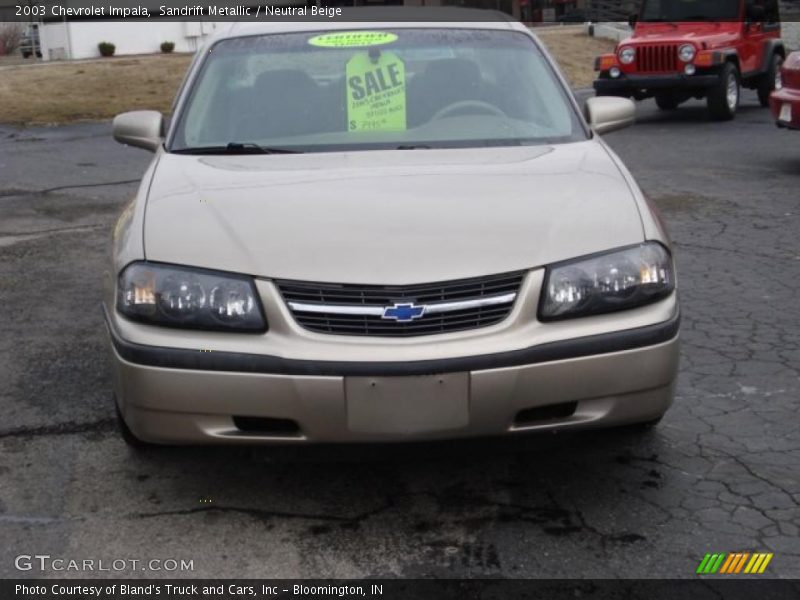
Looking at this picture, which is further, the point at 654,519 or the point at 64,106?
the point at 64,106

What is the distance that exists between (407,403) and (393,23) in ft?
8.04

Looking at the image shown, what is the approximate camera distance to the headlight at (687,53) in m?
15.6

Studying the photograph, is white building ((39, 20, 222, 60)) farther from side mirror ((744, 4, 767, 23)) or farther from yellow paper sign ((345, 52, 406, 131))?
yellow paper sign ((345, 52, 406, 131))

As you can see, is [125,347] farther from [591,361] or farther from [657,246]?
[657,246]

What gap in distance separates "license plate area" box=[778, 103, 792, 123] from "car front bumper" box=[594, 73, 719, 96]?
4.44 metres

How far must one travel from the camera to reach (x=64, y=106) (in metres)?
22.5

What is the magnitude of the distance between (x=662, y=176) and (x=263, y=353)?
8.52m

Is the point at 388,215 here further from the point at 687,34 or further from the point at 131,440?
the point at 687,34

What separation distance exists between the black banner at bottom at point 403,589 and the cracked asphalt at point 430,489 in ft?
0.20

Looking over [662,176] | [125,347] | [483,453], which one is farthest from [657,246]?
[662,176]

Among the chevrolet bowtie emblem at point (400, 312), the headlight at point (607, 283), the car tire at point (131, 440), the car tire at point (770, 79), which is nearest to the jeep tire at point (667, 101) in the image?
the car tire at point (770, 79)

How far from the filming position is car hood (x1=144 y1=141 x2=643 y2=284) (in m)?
3.58

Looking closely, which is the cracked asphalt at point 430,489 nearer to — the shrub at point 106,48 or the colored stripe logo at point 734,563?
the colored stripe logo at point 734,563

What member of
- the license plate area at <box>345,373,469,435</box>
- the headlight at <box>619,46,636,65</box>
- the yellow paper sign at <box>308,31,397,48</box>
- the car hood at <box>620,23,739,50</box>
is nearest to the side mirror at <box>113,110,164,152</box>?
the yellow paper sign at <box>308,31,397,48</box>
